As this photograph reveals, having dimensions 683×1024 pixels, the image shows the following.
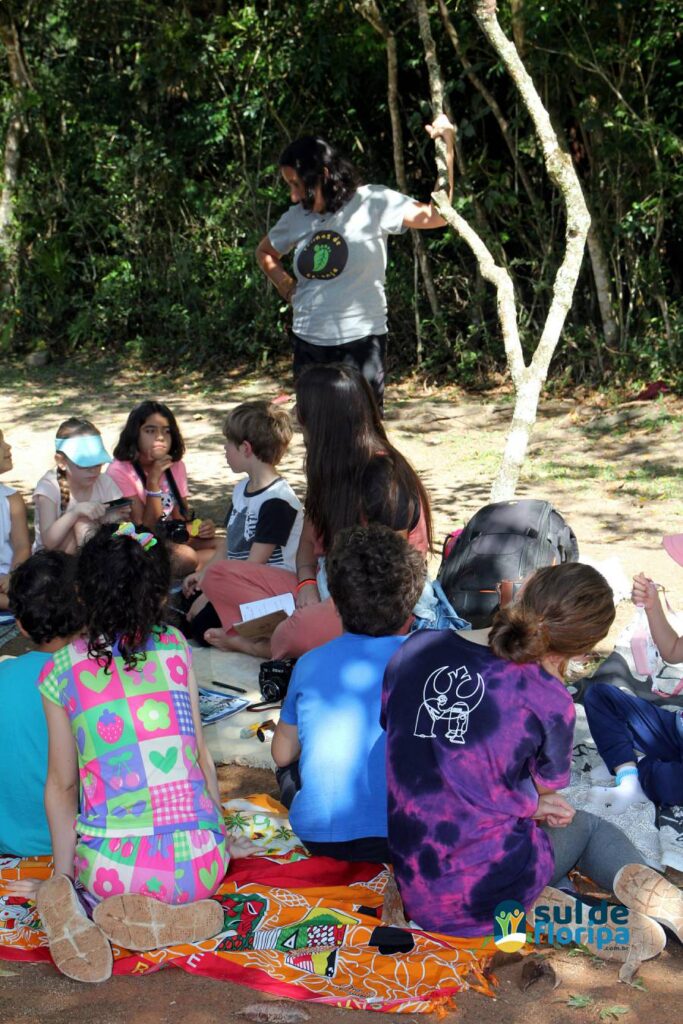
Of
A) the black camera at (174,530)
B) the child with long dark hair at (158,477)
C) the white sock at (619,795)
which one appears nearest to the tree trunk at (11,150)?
the child with long dark hair at (158,477)

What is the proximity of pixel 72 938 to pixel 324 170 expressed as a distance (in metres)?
3.94

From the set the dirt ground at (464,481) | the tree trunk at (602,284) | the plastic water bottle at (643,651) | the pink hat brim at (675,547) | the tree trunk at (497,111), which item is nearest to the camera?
the dirt ground at (464,481)

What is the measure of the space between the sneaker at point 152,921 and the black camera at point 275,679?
1343 millimetres

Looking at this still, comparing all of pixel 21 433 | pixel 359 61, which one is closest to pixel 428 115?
pixel 359 61

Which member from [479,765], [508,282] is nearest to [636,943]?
[479,765]

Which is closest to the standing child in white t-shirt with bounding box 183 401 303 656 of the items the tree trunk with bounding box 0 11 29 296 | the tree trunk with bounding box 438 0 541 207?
the tree trunk with bounding box 438 0 541 207

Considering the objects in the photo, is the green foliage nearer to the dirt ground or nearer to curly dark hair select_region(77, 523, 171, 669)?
the dirt ground

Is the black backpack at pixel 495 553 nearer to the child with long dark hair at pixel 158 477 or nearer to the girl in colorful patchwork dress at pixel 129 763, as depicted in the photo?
the child with long dark hair at pixel 158 477

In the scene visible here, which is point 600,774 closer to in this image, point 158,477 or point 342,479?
point 342,479

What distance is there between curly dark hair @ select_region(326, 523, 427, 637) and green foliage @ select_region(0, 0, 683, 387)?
627 cm

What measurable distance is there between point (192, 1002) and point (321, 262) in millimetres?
3943

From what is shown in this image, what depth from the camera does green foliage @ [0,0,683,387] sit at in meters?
8.71

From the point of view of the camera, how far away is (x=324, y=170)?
18.1 feet

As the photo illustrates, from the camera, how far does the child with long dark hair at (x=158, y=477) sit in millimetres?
5164
